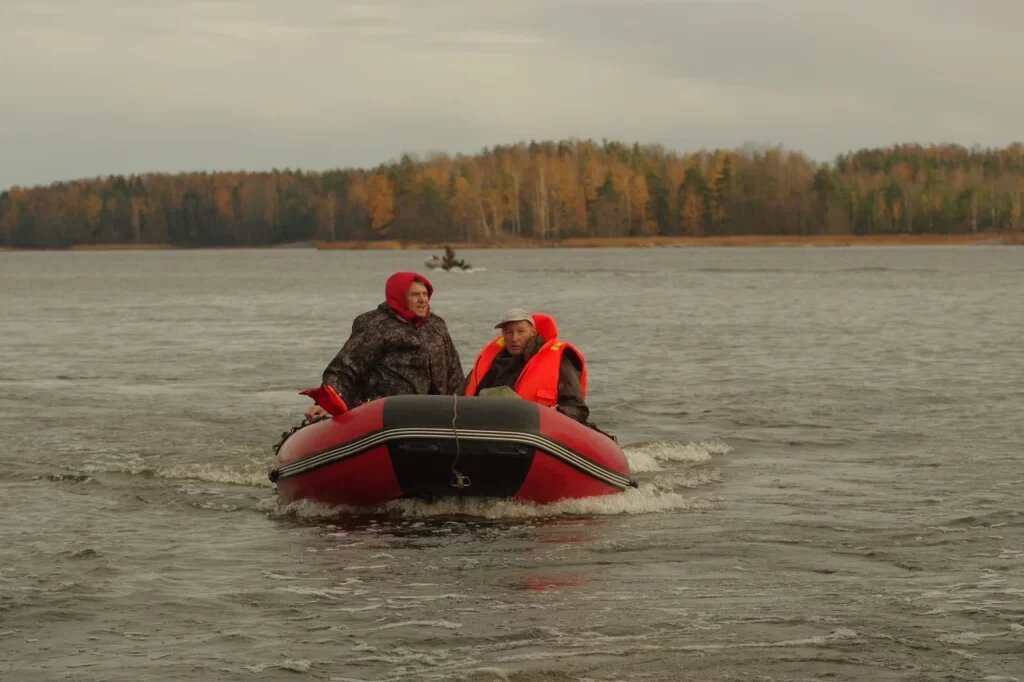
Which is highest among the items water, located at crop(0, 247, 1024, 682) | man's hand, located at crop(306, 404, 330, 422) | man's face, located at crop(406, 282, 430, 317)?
man's face, located at crop(406, 282, 430, 317)

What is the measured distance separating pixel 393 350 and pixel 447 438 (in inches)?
65.1

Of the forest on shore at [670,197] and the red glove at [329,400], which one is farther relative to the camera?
the forest on shore at [670,197]

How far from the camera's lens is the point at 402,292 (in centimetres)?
1254

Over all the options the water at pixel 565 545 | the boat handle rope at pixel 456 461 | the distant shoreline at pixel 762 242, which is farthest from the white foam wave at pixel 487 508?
the distant shoreline at pixel 762 242

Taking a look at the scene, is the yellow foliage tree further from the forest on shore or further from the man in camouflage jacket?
the man in camouflage jacket

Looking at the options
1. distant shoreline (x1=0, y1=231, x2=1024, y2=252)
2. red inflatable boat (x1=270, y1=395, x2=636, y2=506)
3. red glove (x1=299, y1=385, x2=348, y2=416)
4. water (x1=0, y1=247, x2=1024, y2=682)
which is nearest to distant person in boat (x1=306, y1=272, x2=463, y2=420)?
red inflatable boat (x1=270, y1=395, x2=636, y2=506)

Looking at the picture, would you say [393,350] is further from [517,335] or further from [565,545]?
[565,545]

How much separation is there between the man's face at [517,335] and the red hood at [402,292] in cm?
67

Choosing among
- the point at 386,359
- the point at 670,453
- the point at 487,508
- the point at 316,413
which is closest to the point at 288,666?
the point at 487,508

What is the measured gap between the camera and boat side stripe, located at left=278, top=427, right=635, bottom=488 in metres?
11.2

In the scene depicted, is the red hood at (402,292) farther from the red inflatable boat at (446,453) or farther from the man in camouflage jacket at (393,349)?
the red inflatable boat at (446,453)

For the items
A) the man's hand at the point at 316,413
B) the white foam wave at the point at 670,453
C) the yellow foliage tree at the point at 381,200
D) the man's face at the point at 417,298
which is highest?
the yellow foliage tree at the point at 381,200

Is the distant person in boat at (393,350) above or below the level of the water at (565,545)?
above

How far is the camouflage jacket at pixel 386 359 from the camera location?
41.3ft
